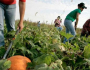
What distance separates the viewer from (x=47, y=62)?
4.30ft

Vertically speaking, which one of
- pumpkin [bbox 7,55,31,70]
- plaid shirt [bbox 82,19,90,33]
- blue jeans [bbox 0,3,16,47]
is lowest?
plaid shirt [bbox 82,19,90,33]

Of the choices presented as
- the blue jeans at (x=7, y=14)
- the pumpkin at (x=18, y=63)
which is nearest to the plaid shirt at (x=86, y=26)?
the blue jeans at (x=7, y=14)

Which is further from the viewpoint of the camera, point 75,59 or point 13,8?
point 13,8

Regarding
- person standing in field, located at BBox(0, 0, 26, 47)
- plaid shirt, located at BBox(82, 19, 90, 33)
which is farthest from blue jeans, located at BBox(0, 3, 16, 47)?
plaid shirt, located at BBox(82, 19, 90, 33)

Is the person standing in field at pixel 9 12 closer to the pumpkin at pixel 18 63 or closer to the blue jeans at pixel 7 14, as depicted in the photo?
the blue jeans at pixel 7 14

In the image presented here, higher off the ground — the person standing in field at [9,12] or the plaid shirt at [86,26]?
the person standing in field at [9,12]

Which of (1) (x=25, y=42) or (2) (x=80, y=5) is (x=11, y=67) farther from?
(2) (x=80, y=5)

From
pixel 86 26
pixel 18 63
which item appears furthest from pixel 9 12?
pixel 86 26

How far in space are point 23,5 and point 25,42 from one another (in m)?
0.70

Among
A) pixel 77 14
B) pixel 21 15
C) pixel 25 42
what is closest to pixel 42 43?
pixel 25 42

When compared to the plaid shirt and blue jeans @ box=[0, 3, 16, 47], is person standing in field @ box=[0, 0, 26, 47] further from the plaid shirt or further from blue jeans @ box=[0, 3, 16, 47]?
the plaid shirt

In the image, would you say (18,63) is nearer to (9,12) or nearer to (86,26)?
(9,12)

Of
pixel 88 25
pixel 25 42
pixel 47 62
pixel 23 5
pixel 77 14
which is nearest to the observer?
pixel 47 62

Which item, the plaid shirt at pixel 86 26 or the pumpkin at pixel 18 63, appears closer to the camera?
the pumpkin at pixel 18 63
